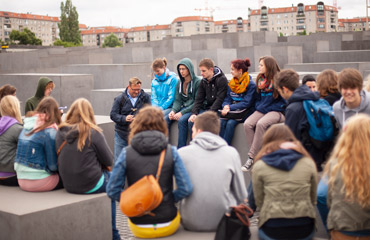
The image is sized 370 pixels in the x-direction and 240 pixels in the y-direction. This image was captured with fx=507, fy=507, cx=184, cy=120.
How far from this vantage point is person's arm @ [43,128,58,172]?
6082 millimetres

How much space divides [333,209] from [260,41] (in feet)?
102

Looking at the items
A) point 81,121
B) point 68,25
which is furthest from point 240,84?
point 68,25

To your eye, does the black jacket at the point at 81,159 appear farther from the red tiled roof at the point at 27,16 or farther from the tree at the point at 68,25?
the red tiled roof at the point at 27,16

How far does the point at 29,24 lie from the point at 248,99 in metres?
180

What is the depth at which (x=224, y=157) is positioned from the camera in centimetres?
471

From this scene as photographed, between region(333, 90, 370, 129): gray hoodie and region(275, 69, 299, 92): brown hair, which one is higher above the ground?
region(275, 69, 299, 92): brown hair

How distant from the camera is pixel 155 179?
15.1 feet

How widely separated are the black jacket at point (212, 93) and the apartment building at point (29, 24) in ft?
536

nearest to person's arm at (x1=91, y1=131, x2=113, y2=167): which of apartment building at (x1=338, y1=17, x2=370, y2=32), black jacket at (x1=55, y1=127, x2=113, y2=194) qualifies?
black jacket at (x1=55, y1=127, x2=113, y2=194)

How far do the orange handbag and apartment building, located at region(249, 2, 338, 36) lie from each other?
172 m

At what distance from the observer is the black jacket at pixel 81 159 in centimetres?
585

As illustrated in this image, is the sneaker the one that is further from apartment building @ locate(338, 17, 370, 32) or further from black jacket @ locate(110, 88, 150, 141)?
apartment building @ locate(338, 17, 370, 32)

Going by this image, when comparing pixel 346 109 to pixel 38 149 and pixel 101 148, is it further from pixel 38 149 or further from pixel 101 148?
pixel 38 149

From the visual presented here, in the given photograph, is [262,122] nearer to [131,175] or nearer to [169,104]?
[169,104]
